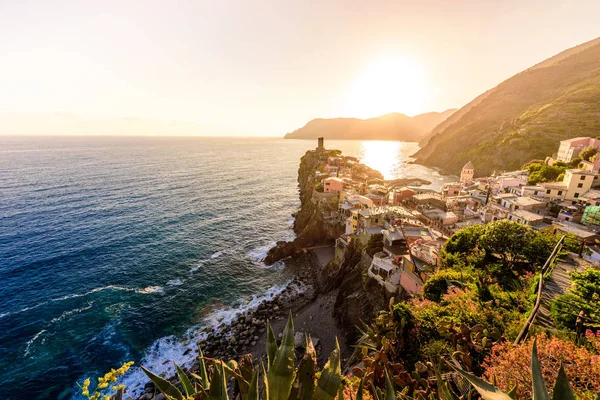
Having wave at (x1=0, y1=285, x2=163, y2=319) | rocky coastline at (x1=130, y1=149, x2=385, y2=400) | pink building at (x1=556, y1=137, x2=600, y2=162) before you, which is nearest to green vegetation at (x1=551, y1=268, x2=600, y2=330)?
rocky coastline at (x1=130, y1=149, x2=385, y2=400)

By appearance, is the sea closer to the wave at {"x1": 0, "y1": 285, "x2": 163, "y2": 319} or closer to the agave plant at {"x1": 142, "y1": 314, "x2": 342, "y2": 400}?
the wave at {"x1": 0, "y1": 285, "x2": 163, "y2": 319}

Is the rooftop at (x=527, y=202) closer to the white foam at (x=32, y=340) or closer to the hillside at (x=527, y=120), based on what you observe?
the white foam at (x=32, y=340)

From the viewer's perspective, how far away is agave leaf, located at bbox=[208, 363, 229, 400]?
5129mm

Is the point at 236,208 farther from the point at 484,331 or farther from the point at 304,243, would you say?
the point at 484,331

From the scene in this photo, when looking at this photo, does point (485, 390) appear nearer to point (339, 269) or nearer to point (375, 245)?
point (375, 245)

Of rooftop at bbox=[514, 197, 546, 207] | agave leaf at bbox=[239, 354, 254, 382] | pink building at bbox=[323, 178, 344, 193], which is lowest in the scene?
pink building at bbox=[323, 178, 344, 193]

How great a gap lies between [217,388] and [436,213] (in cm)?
4516

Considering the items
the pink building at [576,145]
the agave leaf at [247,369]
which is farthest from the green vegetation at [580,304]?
the pink building at [576,145]

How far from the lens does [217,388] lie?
5160 mm

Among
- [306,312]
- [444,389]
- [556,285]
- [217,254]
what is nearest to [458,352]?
[444,389]

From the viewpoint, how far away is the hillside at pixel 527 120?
90.2m

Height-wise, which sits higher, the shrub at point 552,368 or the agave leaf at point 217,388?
the agave leaf at point 217,388

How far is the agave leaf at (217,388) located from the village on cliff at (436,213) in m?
20.8

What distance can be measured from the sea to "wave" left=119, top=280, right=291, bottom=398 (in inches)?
5.1
